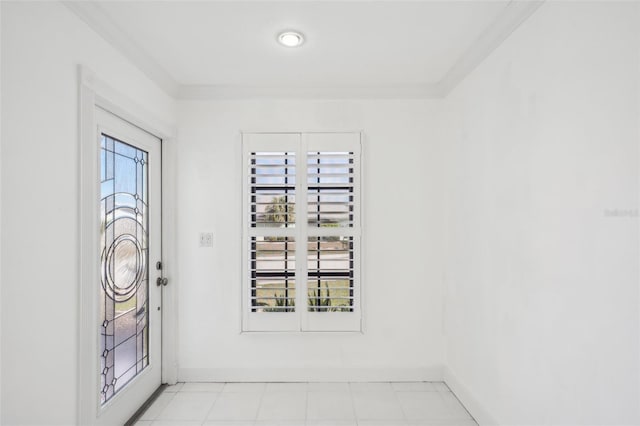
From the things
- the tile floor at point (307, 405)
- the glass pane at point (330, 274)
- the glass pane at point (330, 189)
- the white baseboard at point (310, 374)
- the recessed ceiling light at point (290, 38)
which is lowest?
the tile floor at point (307, 405)

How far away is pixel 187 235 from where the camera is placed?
9.11 ft


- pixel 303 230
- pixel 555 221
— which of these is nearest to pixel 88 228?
pixel 303 230

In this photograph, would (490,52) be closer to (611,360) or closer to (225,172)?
(611,360)

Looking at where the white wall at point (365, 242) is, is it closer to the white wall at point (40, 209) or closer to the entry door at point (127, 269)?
the entry door at point (127, 269)

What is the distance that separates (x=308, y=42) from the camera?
2055 millimetres

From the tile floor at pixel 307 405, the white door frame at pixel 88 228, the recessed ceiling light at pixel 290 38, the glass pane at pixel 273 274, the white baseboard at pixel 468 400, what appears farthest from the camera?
the glass pane at pixel 273 274

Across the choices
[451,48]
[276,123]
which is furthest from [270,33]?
[451,48]

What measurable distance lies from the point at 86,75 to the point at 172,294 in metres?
1.69

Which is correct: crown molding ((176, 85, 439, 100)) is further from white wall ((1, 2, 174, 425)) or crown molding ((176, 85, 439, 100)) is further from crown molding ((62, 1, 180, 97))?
white wall ((1, 2, 174, 425))

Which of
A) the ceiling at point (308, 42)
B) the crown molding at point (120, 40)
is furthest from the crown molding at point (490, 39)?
the crown molding at point (120, 40)

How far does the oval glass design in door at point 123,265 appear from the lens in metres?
1.98

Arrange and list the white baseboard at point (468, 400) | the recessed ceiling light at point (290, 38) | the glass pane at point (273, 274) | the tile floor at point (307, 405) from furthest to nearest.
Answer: the glass pane at point (273, 274)
the tile floor at point (307, 405)
the white baseboard at point (468, 400)
the recessed ceiling light at point (290, 38)

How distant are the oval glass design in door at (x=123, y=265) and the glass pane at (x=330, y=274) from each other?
48.3 inches

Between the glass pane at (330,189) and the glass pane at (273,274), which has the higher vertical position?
the glass pane at (330,189)
